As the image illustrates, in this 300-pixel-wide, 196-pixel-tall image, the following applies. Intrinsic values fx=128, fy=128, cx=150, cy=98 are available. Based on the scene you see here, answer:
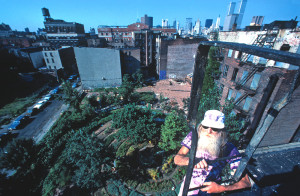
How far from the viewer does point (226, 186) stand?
2748mm

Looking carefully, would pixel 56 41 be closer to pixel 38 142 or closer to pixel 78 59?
pixel 78 59

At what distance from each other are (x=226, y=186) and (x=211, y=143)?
0.89m

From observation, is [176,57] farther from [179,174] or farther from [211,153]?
[211,153]

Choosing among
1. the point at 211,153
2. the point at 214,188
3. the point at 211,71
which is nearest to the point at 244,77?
the point at 211,71

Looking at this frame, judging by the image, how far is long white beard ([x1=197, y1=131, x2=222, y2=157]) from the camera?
319 cm

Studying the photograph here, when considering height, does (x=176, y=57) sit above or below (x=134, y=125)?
above

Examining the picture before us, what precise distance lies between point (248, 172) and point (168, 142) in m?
11.1

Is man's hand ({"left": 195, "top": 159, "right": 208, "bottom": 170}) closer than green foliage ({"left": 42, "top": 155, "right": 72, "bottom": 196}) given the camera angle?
Yes

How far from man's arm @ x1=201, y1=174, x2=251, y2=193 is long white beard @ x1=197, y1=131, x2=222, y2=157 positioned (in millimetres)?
689

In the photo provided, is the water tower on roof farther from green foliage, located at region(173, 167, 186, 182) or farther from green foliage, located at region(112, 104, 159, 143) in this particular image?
green foliage, located at region(173, 167, 186, 182)

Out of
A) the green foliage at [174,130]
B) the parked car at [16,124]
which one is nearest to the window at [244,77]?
the green foliage at [174,130]

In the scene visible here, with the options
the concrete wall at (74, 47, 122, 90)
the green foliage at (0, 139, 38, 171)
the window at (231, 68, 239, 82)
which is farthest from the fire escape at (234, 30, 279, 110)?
the concrete wall at (74, 47, 122, 90)

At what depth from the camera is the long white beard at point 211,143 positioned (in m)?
3.19

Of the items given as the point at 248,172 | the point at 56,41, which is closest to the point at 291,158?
the point at 248,172
